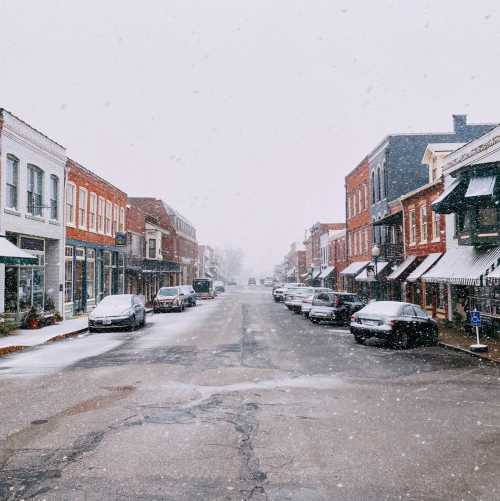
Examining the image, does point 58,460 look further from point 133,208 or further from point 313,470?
point 133,208

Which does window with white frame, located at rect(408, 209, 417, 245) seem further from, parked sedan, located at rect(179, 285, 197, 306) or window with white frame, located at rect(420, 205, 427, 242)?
parked sedan, located at rect(179, 285, 197, 306)

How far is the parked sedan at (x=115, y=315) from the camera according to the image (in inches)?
847

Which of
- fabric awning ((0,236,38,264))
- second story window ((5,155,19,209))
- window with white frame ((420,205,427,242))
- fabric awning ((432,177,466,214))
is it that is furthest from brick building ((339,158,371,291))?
fabric awning ((0,236,38,264))

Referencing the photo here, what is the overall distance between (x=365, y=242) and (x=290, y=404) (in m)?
34.3

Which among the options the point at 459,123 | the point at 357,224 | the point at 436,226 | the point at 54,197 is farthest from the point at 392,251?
the point at 54,197

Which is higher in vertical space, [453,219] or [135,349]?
[453,219]

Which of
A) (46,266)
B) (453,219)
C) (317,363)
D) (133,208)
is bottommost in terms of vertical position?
(317,363)

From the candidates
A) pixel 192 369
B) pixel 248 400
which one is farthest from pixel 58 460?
pixel 192 369

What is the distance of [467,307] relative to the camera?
901 inches

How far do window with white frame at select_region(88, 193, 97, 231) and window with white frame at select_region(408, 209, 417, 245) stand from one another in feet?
60.1

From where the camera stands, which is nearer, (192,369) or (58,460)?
(58,460)

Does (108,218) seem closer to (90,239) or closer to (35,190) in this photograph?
(90,239)

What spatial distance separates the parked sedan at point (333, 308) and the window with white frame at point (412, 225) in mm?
5734

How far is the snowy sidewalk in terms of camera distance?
53.0ft
